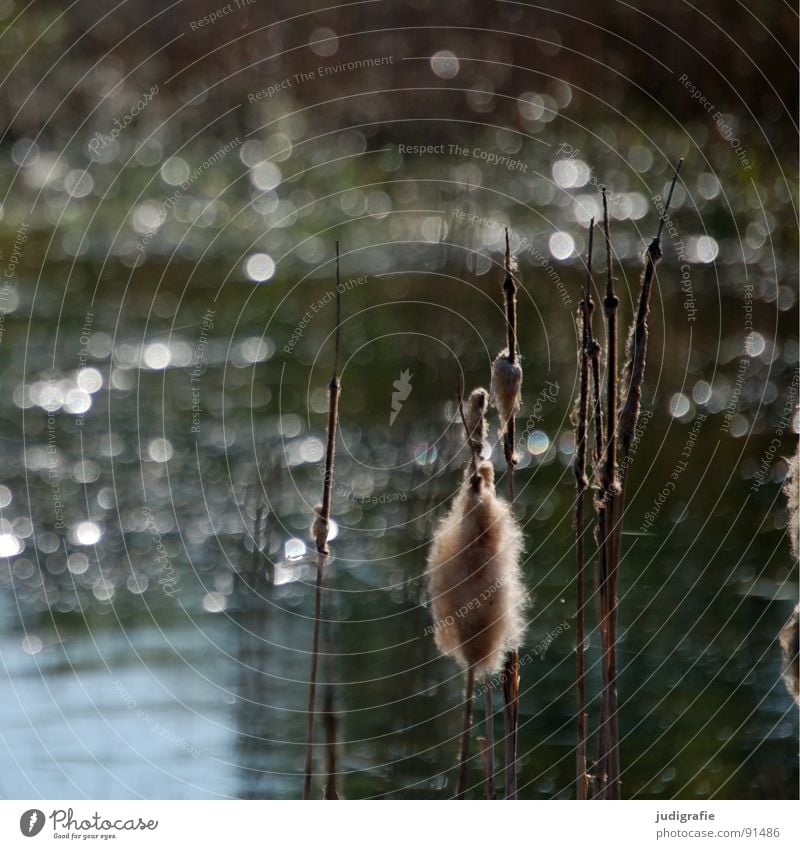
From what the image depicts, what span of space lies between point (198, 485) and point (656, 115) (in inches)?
118

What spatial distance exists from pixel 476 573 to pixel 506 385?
0.23m

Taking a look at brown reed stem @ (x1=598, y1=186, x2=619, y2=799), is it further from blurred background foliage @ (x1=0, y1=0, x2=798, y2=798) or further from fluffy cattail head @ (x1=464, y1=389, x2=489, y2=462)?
blurred background foliage @ (x1=0, y1=0, x2=798, y2=798)

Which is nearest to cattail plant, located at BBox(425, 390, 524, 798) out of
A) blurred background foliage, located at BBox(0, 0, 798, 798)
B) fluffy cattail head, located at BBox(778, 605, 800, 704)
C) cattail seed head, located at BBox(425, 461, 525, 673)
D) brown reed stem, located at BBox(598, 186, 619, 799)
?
cattail seed head, located at BBox(425, 461, 525, 673)

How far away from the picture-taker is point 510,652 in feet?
5.23

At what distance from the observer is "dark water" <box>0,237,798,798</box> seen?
9.17 ft

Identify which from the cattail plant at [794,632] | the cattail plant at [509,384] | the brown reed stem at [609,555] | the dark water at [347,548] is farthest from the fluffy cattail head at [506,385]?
the dark water at [347,548]

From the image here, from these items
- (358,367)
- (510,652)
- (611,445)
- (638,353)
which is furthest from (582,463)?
(358,367)

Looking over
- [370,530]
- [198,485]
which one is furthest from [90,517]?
[370,530]

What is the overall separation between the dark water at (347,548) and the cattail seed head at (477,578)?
377mm

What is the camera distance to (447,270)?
549 centimetres

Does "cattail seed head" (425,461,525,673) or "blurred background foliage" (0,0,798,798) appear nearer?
"cattail seed head" (425,461,525,673)

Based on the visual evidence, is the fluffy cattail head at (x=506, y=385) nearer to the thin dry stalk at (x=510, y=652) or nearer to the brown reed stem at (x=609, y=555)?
the thin dry stalk at (x=510, y=652)

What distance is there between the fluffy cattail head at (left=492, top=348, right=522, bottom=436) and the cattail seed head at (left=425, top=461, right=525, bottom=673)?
72 millimetres

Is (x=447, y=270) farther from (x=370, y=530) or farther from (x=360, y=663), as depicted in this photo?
(x=360, y=663)
